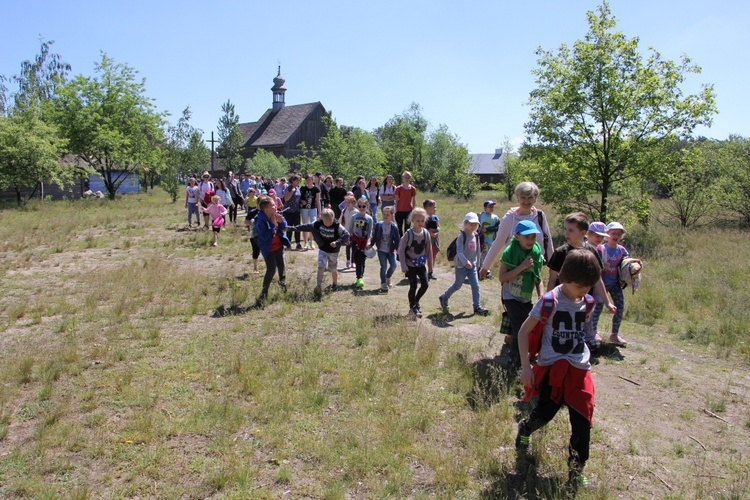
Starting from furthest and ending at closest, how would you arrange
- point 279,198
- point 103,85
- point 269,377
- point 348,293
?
1. point 103,85
2. point 279,198
3. point 348,293
4. point 269,377

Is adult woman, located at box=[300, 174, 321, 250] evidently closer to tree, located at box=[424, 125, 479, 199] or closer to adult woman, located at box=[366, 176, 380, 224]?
adult woman, located at box=[366, 176, 380, 224]

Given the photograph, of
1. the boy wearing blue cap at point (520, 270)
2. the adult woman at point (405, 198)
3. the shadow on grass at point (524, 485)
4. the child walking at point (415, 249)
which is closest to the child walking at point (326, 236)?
the child walking at point (415, 249)

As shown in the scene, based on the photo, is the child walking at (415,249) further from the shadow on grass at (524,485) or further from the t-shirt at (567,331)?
the t-shirt at (567,331)

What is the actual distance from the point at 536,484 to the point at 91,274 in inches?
401

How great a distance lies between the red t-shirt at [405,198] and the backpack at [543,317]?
916cm

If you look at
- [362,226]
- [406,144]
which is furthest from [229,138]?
[362,226]

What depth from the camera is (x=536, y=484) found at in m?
3.59

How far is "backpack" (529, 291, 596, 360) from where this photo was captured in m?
3.46

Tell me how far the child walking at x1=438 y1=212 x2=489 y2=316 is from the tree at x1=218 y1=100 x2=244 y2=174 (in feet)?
170

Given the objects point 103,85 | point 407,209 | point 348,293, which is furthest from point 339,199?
point 103,85

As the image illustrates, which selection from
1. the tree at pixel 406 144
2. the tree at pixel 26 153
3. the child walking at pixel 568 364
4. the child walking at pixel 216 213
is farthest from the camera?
the tree at pixel 406 144

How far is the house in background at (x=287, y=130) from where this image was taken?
190ft

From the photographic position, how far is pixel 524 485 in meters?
3.61

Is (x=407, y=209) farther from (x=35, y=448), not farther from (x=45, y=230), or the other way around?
(x=45, y=230)
